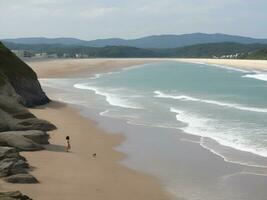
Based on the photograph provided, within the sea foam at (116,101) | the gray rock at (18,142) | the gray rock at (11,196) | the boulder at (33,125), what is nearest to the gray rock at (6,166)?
the gray rock at (11,196)

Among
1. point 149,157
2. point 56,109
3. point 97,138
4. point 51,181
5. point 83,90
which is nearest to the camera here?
point 51,181

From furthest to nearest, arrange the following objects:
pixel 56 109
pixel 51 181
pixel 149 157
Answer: pixel 56 109 → pixel 149 157 → pixel 51 181

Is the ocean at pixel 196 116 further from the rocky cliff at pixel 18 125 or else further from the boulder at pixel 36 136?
the rocky cliff at pixel 18 125

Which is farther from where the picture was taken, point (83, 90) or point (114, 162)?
point (83, 90)

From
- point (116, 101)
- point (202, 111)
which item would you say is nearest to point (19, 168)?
point (202, 111)

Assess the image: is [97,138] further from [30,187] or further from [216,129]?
[30,187]

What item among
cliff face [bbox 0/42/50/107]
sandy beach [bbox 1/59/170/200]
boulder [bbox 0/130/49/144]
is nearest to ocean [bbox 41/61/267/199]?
sandy beach [bbox 1/59/170/200]

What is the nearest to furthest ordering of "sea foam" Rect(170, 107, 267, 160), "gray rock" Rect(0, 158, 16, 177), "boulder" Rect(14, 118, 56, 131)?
"gray rock" Rect(0, 158, 16, 177) → "sea foam" Rect(170, 107, 267, 160) → "boulder" Rect(14, 118, 56, 131)

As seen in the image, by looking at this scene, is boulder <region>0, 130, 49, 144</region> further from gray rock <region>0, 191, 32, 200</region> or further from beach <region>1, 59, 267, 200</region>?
gray rock <region>0, 191, 32, 200</region>

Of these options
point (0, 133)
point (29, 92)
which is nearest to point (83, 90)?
point (29, 92)
